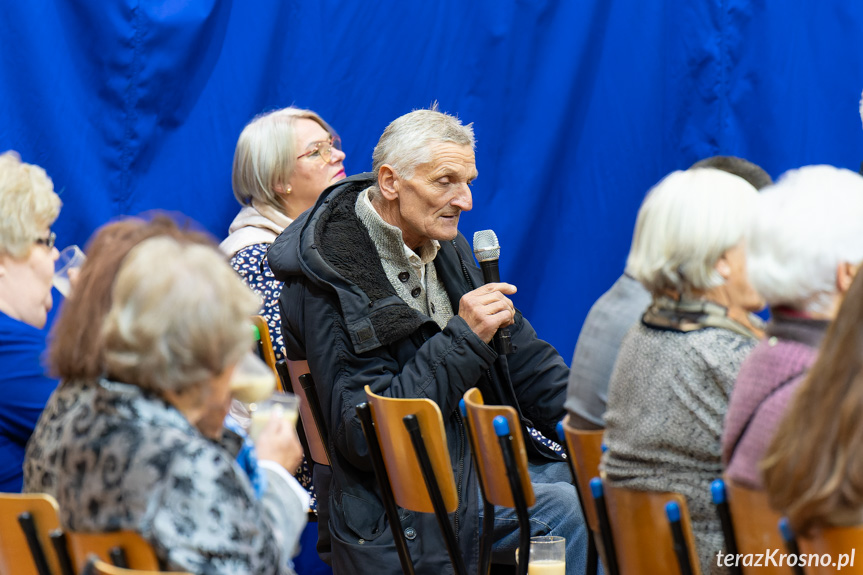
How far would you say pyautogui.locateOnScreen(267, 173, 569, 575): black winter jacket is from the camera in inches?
104

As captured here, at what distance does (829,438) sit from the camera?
4.29ft

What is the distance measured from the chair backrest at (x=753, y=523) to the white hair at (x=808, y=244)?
314 millimetres

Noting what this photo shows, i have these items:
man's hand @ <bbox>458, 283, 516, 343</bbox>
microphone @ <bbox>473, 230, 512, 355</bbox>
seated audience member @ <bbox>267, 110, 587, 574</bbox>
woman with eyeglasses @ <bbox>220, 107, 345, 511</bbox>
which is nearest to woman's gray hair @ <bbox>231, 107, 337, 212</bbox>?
woman with eyeglasses @ <bbox>220, 107, 345, 511</bbox>

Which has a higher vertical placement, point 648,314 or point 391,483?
point 648,314

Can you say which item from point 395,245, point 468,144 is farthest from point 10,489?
point 468,144

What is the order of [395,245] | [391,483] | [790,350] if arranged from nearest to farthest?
1. [790,350]
2. [391,483]
3. [395,245]

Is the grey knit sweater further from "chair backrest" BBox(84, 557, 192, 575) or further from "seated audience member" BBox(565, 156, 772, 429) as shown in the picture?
"chair backrest" BBox(84, 557, 192, 575)

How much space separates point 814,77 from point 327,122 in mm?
1884

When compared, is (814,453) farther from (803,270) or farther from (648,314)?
(648,314)

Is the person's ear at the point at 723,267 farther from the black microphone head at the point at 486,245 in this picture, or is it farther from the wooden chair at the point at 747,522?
the black microphone head at the point at 486,245

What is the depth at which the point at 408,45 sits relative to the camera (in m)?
3.88

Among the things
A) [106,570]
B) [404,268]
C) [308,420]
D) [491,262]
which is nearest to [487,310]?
[491,262]

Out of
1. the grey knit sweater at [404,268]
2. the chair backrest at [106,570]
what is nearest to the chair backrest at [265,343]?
the grey knit sweater at [404,268]

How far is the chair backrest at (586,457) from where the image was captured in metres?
2.11
